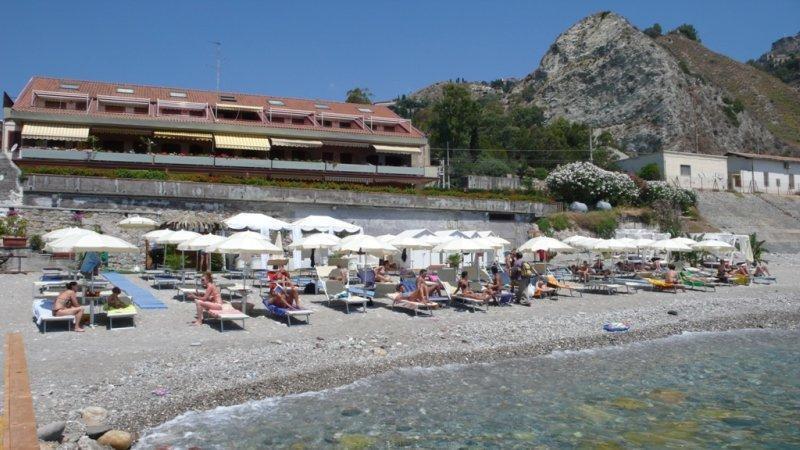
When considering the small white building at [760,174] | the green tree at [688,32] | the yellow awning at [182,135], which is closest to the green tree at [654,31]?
the green tree at [688,32]

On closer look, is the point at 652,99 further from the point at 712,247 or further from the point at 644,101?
the point at 712,247

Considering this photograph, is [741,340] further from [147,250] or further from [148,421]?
[147,250]

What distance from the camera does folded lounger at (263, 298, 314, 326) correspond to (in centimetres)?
1462

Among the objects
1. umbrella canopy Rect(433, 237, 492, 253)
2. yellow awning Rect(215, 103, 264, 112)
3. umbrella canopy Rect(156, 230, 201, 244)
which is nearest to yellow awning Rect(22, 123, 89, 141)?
yellow awning Rect(215, 103, 264, 112)

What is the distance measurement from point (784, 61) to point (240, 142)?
499 ft

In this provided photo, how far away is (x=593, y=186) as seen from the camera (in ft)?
131

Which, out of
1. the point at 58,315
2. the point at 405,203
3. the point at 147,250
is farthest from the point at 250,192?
the point at 58,315

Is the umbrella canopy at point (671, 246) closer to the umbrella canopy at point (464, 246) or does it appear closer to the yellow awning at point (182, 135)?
the umbrella canopy at point (464, 246)

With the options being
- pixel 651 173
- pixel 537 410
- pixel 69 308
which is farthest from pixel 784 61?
pixel 69 308

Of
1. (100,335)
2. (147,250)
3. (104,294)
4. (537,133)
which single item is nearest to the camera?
(100,335)

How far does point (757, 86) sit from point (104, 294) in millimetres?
130605

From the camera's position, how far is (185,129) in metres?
37.9

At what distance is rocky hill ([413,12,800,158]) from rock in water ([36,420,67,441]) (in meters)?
85.1

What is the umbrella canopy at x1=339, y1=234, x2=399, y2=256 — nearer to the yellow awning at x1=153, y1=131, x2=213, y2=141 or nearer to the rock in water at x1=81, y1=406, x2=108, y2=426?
the rock in water at x1=81, y1=406, x2=108, y2=426
